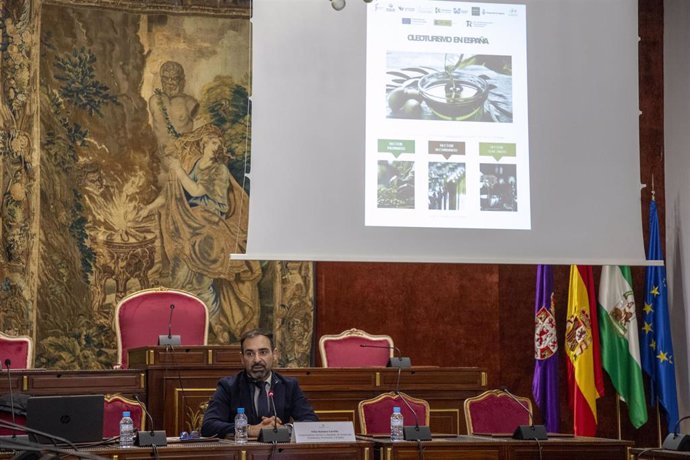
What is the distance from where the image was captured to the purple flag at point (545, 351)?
31.7 feet

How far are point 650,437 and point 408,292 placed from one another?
2818 mm

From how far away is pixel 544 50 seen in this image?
7.56 m

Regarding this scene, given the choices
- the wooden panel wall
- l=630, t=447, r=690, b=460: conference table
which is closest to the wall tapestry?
the wooden panel wall

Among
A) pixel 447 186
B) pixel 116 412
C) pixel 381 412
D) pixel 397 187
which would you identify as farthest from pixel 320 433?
pixel 447 186

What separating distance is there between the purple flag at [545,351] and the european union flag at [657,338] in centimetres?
89

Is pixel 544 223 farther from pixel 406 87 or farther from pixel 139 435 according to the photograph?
pixel 139 435

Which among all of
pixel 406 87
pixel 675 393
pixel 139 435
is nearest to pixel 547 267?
pixel 675 393

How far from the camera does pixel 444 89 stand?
24.0 feet

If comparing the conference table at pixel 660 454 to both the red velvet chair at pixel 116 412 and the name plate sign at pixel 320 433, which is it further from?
the red velvet chair at pixel 116 412

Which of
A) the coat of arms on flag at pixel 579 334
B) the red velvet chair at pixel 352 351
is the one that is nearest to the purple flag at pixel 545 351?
the coat of arms on flag at pixel 579 334

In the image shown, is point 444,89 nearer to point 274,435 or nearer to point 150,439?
point 274,435

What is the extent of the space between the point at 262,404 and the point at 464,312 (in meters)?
4.28

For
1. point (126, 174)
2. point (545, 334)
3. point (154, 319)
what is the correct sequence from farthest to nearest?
point (545, 334) → point (126, 174) → point (154, 319)

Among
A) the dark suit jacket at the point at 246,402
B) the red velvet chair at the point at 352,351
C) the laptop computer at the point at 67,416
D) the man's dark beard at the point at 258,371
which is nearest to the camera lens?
the laptop computer at the point at 67,416
